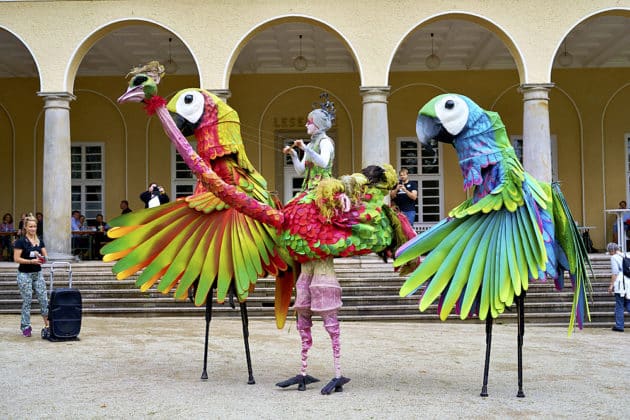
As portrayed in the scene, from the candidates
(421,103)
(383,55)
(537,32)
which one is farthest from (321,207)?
(421,103)

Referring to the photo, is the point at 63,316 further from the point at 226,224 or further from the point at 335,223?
the point at 335,223

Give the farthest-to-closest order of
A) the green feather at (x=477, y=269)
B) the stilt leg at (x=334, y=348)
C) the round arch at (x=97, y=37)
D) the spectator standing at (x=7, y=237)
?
the spectator standing at (x=7, y=237), the round arch at (x=97, y=37), the stilt leg at (x=334, y=348), the green feather at (x=477, y=269)

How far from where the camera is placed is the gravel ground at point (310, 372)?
5.77 meters

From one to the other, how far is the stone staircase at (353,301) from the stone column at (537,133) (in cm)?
222

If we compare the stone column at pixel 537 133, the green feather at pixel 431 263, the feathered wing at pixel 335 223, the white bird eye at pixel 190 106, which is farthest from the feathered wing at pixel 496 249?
the stone column at pixel 537 133

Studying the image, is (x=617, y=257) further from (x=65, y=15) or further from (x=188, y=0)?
(x=65, y=15)

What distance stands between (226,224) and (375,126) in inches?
322

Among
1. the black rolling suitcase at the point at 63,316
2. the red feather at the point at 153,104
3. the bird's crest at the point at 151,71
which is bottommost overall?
the black rolling suitcase at the point at 63,316

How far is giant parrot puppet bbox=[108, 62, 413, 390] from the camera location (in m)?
6.36

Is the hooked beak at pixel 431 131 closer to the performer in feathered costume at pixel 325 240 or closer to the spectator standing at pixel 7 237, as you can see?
the performer in feathered costume at pixel 325 240

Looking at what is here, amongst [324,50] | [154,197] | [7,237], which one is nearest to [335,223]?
[154,197]

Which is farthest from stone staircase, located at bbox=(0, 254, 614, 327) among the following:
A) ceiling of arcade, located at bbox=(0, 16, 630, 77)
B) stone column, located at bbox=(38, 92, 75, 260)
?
ceiling of arcade, located at bbox=(0, 16, 630, 77)

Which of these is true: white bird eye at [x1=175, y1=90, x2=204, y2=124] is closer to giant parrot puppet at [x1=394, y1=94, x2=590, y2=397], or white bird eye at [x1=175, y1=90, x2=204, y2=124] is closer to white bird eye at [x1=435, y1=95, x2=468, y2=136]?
giant parrot puppet at [x1=394, y1=94, x2=590, y2=397]

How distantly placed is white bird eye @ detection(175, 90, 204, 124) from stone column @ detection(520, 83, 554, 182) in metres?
9.01
